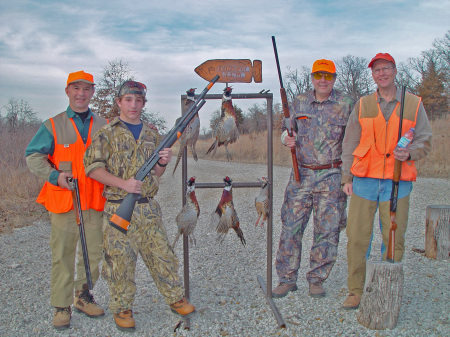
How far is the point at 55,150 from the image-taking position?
3705mm

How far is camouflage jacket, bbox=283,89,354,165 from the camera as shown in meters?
4.17

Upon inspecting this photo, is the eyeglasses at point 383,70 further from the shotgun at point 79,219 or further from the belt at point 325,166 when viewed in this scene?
the shotgun at point 79,219

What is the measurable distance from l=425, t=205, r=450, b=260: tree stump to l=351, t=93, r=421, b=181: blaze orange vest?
2417mm

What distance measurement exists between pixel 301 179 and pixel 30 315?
10.3 feet

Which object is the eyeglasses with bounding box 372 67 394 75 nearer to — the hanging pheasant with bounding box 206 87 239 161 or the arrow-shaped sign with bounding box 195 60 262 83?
the arrow-shaped sign with bounding box 195 60 262 83

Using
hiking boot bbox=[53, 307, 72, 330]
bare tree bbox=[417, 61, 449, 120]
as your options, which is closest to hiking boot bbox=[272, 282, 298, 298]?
hiking boot bbox=[53, 307, 72, 330]

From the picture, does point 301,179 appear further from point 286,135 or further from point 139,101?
point 139,101

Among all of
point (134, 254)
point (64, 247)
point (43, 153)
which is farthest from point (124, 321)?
point (43, 153)

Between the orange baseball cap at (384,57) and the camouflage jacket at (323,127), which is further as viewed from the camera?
the camouflage jacket at (323,127)

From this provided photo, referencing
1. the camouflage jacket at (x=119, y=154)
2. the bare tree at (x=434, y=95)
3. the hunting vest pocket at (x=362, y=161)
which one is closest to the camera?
the camouflage jacket at (x=119, y=154)

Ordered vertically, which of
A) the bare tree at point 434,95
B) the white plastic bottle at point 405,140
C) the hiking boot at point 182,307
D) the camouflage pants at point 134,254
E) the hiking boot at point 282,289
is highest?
the bare tree at point 434,95

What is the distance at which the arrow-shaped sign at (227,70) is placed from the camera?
13.1 ft

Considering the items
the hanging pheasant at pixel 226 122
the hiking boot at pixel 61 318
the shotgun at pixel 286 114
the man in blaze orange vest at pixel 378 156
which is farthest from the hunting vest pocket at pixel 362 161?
the hiking boot at pixel 61 318

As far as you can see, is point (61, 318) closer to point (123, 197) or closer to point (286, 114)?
point (123, 197)
